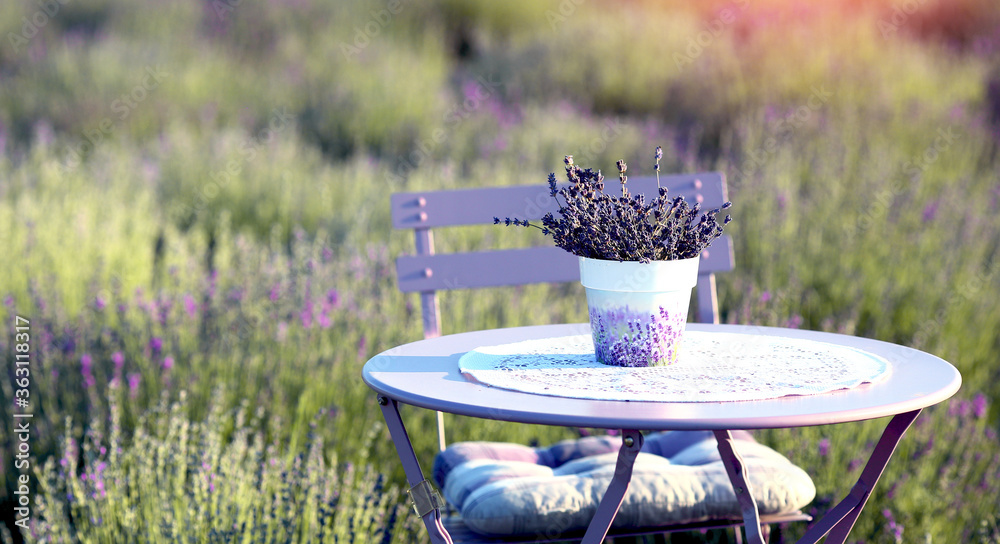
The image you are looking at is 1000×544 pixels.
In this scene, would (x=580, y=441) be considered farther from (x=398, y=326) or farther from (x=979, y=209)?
(x=979, y=209)

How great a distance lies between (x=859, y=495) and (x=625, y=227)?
60 centimetres

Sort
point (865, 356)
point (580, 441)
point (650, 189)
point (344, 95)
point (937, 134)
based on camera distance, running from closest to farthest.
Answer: point (865, 356), point (580, 441), point (650, 189), point (937, 134), point (344, 95)

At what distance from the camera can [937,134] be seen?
5812 mm

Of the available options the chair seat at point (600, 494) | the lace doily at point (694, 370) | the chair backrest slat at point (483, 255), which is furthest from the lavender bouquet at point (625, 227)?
the chair backrest slat at point (483, 255)

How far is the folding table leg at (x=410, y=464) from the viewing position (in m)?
1.48

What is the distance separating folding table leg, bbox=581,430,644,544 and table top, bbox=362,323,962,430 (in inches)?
1.8

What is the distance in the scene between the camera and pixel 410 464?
1.50m

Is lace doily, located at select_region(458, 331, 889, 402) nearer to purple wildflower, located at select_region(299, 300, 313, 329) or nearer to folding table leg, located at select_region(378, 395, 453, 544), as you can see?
folding table leg, located at select_region(378, 395, 453, 544)

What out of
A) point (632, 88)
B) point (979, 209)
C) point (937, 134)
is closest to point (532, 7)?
point (632, 88)

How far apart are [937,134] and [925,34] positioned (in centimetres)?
606

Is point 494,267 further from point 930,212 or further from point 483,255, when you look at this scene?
point 930,212

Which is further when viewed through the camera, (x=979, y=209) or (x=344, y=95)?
(x=344, y=95)

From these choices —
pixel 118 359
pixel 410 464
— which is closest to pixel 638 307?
pixel 410 464

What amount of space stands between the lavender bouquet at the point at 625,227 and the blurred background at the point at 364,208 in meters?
0.86
